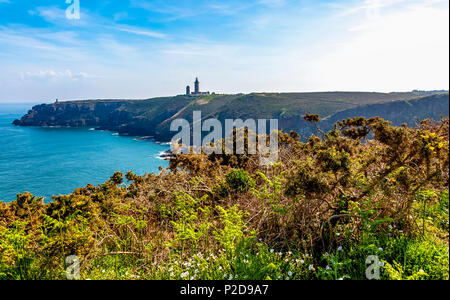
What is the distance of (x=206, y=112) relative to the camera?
107812mm

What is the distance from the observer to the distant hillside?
56812 millimetres

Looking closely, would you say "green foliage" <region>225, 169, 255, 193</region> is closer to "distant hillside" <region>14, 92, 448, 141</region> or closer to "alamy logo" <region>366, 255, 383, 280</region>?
"alamy logo" <region>366, 255, 383, 280</region>

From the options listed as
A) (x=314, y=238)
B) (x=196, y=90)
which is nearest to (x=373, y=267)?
(x=314, y=238)

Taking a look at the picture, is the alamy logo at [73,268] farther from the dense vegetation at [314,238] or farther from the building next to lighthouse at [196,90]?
the building next to lighthouse at [196,90]

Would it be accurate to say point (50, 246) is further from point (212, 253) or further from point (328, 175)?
point (328, 175)

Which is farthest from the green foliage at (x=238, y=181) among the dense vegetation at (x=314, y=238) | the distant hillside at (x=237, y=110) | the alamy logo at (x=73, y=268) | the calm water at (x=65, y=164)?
the distant hillside at (x=237, y=110)

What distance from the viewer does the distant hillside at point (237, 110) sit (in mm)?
56812

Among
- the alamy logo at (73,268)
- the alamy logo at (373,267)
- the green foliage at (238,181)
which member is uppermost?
the green foliage at (238,181)

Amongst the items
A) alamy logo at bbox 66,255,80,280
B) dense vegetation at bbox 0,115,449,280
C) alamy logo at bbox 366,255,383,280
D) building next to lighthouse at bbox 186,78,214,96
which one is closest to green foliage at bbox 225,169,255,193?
dense vegetation at bbox 0,115,449,280

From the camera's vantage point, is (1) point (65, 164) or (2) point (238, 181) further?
(1) point (65, 164)

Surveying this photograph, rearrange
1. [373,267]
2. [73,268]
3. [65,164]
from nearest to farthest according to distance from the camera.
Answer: [373,267], [73,268], [65,164]

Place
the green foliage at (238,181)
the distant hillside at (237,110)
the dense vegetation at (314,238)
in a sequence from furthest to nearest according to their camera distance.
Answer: the distant hillside at (237,110), the green foliage at (238,181), the dense vegetation at (314,238)

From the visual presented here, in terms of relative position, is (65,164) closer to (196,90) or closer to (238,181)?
(238,181)

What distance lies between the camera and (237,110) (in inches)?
3583
